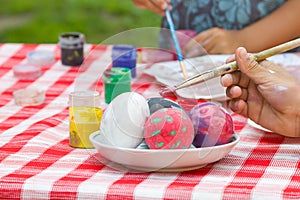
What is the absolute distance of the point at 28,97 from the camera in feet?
6.17

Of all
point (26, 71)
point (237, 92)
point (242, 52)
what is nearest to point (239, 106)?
point (237, 92)

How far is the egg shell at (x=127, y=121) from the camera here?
138cm

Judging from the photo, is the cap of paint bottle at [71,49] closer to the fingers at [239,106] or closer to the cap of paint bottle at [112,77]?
the cap of paint bottle at [112,77]

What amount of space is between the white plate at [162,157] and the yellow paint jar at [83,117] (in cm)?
10

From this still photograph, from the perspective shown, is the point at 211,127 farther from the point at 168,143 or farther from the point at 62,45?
the point at 62,45

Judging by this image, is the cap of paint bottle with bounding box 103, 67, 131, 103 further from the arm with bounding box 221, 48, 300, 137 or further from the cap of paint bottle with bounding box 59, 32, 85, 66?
the cap of paint bottle with bounding box 59, 32, 85, 66

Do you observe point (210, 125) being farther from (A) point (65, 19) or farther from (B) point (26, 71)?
(A) point (65, 19)

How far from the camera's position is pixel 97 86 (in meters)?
1.69

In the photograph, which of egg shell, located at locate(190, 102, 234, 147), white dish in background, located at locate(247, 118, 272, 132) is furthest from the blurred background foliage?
egg shell, located at locate(190, 102, 234, 147)

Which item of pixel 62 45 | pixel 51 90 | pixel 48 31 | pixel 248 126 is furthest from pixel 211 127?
Answer: pixel 48 31

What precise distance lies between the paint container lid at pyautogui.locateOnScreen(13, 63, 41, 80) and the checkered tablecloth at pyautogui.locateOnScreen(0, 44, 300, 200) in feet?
0.88

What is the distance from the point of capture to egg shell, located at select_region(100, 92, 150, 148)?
4.53 feet

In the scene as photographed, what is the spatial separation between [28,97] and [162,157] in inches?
24.1

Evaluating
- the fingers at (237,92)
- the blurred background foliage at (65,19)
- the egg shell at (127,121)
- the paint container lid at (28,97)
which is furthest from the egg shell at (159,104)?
the blurred background foliage at (65,19)
